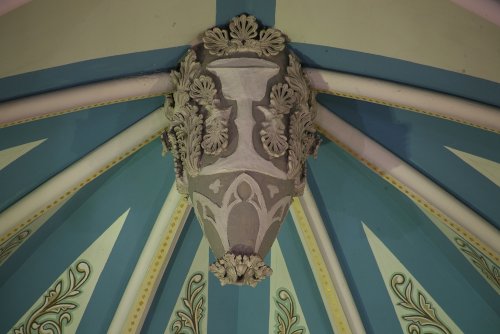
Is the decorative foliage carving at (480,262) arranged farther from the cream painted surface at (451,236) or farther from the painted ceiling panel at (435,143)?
the painted ceiling panel at (435,143)

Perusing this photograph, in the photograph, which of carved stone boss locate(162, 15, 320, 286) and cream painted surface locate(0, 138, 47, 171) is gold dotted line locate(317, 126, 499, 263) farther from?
cream painted surface locate(0, 138, 47, 171)

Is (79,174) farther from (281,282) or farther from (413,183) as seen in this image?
(413,183)

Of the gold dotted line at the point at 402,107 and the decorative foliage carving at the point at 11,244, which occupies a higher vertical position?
the gold dotted line at the point at 402,107

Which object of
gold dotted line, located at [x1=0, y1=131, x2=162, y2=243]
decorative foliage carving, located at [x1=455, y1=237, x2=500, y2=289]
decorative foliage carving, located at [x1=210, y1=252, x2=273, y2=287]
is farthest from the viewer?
decorative foliage carving, located at [x1=455, y1=237, x2=500, y2=289]

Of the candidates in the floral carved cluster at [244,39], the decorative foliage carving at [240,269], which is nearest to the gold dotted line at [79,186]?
the floral carved cluster at [244,39]

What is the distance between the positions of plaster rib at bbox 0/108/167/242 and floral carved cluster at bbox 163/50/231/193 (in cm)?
41

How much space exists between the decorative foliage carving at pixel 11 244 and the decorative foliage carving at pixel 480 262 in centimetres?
310

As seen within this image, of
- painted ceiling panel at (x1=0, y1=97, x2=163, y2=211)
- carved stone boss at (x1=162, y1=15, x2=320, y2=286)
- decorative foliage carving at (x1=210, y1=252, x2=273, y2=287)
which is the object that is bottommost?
decorative foliage carving at (x1=210, y1=252, x2=273, y2=287)

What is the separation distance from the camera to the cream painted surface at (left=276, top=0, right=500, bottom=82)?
4.25m

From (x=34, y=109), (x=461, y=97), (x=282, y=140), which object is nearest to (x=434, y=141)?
(x=461, y=97)

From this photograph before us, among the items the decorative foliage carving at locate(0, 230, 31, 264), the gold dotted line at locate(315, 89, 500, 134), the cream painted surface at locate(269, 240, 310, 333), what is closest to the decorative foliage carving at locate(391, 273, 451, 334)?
the cream painted surface at locate(269, 240, 310, 333)

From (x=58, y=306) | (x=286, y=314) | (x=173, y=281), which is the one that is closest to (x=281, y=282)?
(x=286, y=314)

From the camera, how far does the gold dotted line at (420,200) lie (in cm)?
514

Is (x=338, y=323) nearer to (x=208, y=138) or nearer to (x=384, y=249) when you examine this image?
(x=384, y=249)
